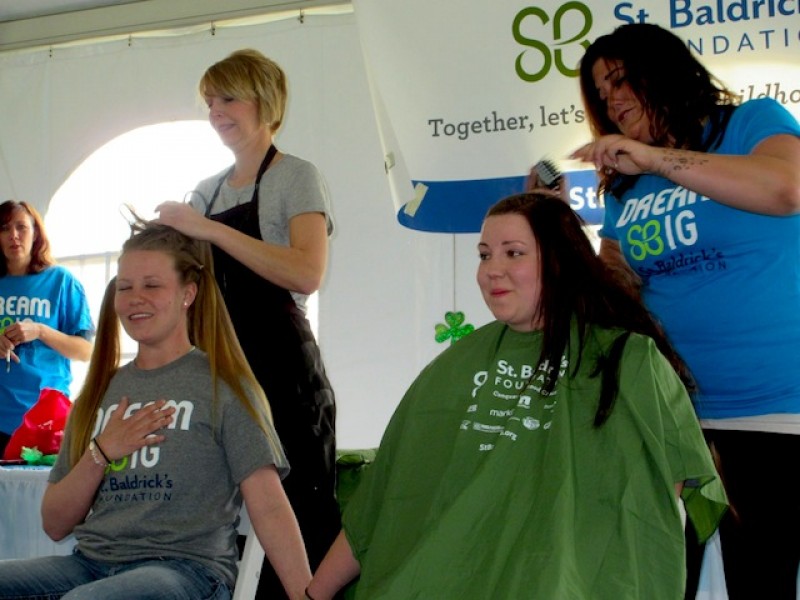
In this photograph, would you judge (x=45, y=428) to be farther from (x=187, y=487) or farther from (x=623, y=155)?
(x=623, y=155)

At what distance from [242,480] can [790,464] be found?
82 centimetres

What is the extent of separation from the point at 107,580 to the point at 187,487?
21 cm

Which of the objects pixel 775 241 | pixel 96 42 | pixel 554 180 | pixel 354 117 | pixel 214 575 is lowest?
pixel 214 575

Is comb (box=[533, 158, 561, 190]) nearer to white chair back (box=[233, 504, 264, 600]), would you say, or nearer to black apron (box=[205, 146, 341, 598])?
black apron (box=[205, 146, 341, 598])

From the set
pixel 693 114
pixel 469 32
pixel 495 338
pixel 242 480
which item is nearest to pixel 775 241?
pixel 693 114

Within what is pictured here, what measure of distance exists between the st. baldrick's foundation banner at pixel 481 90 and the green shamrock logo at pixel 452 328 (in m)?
0.43

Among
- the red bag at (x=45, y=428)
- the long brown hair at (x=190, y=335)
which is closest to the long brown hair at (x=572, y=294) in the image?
the long brown hair at (x=190, y=335)

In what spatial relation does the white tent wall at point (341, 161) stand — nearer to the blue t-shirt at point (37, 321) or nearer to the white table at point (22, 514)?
the blue t-shirt at point (37, 321)

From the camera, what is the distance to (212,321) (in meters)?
1.79

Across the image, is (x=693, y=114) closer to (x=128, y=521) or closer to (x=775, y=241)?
(x=775, y=241)

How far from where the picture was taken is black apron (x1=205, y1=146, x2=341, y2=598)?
1.81 metres

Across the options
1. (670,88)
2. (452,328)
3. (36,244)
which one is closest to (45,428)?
(36,244)

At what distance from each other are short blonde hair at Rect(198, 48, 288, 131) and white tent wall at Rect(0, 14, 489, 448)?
1.58 metres

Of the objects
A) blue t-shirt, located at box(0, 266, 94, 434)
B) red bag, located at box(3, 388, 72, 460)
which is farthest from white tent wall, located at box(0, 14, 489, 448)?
red bag, located at box(3, 388, 72, 460)
